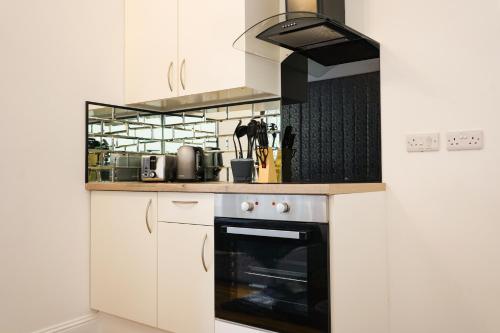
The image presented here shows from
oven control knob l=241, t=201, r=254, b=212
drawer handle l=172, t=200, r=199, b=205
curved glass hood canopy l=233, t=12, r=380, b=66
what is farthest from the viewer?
drawer handle l=172, t=200, r=199, b=205

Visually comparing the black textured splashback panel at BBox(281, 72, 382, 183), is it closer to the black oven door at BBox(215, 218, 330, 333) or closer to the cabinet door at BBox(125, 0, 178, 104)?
the black oven door at BBox(215, 218, 330, 333)

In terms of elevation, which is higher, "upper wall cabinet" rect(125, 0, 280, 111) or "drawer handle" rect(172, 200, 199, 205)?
"upper wall cabinet" rect(125, 0, 280, 111)

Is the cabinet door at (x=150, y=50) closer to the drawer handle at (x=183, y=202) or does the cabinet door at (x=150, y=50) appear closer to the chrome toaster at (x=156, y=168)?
the chrome toaster at (x=156, y=168)

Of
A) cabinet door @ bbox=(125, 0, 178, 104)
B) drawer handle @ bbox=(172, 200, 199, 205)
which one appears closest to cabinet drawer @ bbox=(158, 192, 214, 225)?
drawer handle @ bbox=(172, 200, 199, 205)

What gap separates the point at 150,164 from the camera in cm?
245

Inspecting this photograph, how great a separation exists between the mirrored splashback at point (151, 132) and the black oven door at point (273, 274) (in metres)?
0.86

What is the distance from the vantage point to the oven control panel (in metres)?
1.54
